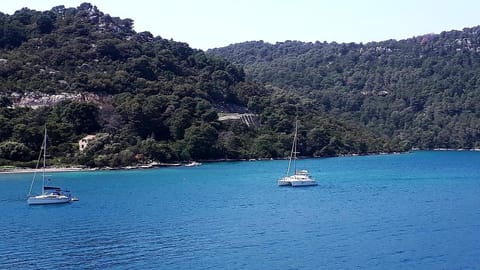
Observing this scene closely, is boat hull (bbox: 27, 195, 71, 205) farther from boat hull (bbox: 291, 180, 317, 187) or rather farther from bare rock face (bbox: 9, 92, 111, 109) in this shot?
bare rock face (bbox: 9, 92, 111, 109)

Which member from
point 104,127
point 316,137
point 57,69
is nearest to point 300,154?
point 316,137

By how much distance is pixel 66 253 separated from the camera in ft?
129

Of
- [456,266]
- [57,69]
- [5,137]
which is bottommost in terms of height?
[456,266]

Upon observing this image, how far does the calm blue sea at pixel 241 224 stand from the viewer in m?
37.6

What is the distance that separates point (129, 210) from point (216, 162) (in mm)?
56628

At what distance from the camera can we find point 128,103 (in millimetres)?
113938

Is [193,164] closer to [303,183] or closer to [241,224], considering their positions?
[303,183]

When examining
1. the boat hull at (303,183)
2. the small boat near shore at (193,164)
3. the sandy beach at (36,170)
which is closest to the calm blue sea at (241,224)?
the boat hull at (303,183)

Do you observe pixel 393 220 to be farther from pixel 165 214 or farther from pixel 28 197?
pixel 28 197

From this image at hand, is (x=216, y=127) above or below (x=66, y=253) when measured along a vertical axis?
above

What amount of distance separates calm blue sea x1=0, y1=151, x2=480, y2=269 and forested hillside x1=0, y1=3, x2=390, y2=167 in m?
16.1

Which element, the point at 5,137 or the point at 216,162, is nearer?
the point at 5,137

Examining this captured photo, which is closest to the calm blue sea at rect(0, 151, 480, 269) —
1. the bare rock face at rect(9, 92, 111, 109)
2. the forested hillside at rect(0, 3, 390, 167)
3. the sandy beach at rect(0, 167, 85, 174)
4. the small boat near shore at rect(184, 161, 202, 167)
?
the sandy beach at rect(0, 167, 85, 174)

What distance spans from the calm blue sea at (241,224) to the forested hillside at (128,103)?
52.7 ft
